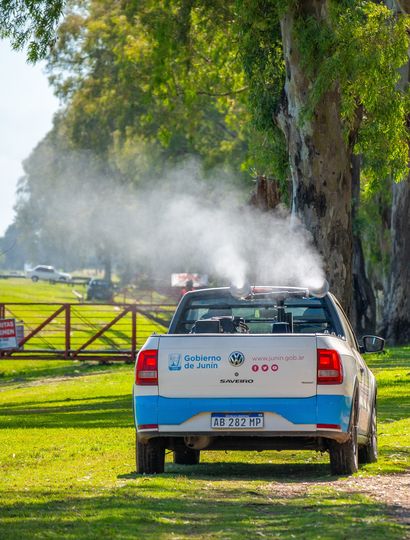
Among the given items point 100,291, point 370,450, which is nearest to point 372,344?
point 370,450

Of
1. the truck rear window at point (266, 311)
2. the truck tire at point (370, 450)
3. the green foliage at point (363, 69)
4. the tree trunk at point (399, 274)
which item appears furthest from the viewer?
the tree trunk at point (399, 274)

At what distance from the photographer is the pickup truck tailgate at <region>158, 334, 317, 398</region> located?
35.9ft

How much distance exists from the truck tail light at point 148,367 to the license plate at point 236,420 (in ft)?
1.83

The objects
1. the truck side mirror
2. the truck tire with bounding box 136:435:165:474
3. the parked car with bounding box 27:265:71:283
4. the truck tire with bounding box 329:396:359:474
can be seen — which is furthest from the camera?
the parked car with bounding box 27:265:71:283

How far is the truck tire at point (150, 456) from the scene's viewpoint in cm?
1145

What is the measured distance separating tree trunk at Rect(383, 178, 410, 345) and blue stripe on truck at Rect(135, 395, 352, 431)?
91.3 ft

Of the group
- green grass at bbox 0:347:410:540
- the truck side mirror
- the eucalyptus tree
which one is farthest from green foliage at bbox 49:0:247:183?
the truck side mirror

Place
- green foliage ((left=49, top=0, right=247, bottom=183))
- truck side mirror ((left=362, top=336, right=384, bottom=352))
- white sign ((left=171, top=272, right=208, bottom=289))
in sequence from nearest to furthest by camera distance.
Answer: truck side mirror ((left=362, top=336, right=384, bottom=352)), green foliage ((left=49, top=0, right=247, bottom=183)), white sign ((left=171, top=272, right=208, bottom=289))

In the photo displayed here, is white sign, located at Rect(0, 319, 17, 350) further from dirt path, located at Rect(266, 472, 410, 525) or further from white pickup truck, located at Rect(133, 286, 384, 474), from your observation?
dirt path, located at Rect(266, 472, 410, 525)

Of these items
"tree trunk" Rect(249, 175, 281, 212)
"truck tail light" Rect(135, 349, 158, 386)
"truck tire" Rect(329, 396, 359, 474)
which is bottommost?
"truck tire" Rect(329, 396, 359, 474)

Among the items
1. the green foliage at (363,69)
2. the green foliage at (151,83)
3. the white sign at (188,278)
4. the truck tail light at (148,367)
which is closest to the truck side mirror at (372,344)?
the truck tail light at (148,367)

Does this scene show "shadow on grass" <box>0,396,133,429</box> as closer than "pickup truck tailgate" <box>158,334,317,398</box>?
No

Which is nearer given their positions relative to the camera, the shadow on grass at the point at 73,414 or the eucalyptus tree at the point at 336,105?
the shadow on grass at the point at 73,414

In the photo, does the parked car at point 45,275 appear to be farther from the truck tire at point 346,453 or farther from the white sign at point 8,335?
the truck tire at point 346,453
